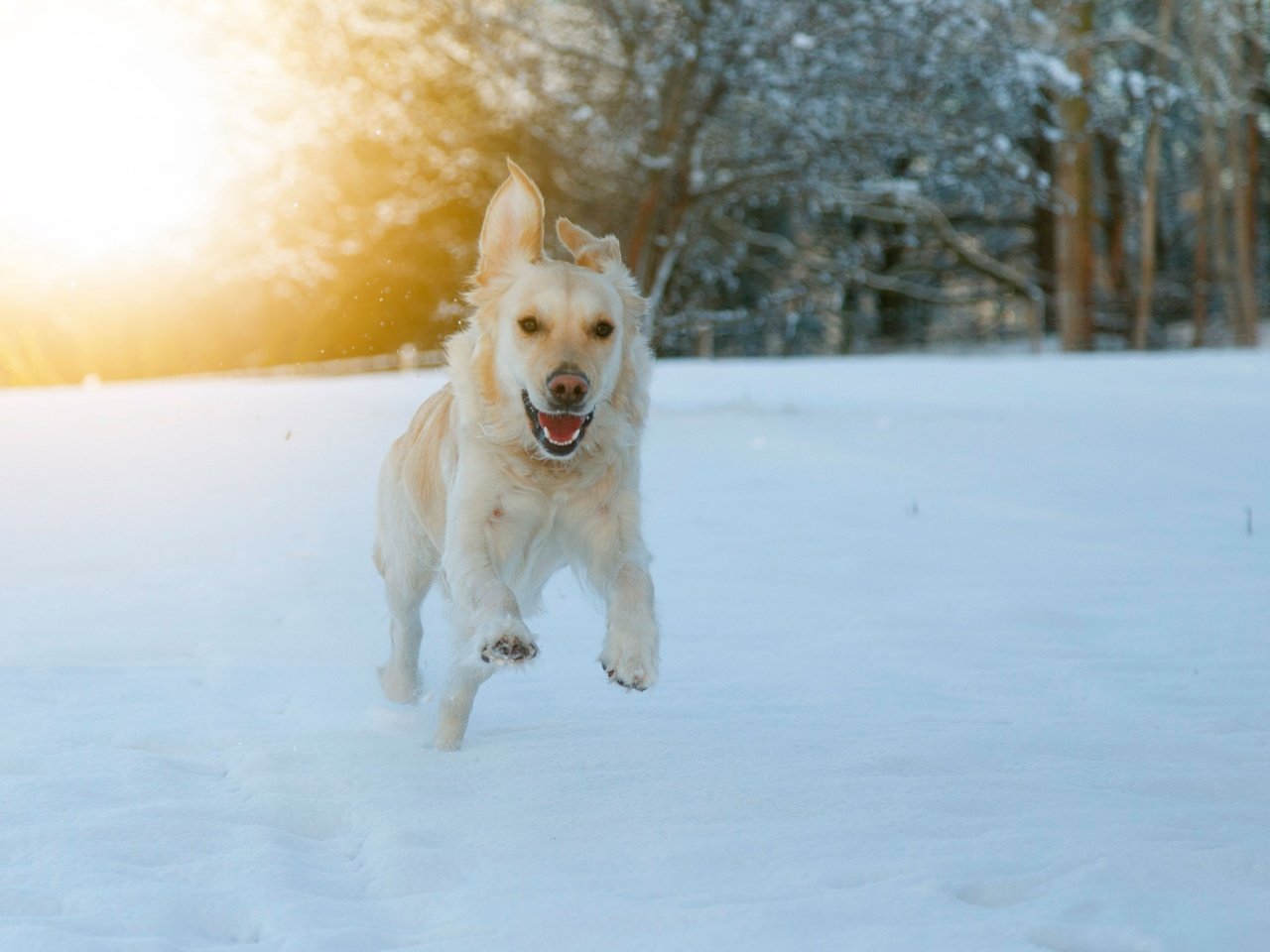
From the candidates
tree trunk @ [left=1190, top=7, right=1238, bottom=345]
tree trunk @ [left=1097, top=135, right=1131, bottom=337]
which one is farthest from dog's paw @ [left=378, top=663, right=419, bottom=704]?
tree trunk @ [left=1097, top=135, right=1131, bottom=337]

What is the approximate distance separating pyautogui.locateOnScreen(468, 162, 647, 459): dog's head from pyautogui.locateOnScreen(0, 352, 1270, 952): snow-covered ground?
1034mm

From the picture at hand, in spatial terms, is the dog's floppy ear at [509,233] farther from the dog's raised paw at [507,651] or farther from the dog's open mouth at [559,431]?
the dog's raised paw at [507,651]

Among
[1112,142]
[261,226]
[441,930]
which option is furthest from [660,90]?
[1112,142]

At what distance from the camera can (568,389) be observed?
438 cm

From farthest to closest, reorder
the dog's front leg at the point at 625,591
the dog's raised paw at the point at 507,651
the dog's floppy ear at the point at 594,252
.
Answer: the dog's floppy ear at the point at 594,252 → the dog's front leg at the point at 625,591 → the dog's raised paw at the point at 507,651

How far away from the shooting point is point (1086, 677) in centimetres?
560

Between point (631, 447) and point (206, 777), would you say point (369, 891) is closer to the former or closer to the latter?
point (206, 777)

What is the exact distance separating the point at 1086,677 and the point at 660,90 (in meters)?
12.0

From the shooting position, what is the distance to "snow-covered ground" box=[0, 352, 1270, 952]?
317 cm

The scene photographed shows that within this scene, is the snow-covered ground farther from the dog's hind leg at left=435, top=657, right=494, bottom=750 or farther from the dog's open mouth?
the dog's open mouth

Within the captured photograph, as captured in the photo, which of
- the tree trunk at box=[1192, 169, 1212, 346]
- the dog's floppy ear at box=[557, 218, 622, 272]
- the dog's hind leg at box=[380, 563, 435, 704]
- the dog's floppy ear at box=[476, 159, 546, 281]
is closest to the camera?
the dog's floppy ear at box=[476, 159, 546, 281]

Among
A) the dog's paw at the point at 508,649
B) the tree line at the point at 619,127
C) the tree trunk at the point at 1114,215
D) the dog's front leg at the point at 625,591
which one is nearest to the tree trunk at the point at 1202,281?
the tree trunk at the point at 1114,215

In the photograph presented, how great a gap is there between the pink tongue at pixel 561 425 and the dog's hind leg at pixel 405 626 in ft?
3.40

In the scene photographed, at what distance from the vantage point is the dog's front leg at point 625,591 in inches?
159
